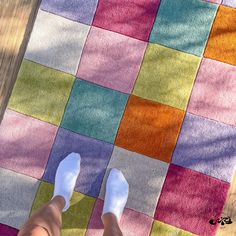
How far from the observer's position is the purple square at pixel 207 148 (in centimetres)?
237

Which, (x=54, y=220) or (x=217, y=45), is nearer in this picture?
(x=54, y=220)

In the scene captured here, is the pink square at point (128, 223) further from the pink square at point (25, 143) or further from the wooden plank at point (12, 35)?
the wooden plank at point (12, 35)

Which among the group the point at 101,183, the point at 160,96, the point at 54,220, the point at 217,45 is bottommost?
the point at 54,220

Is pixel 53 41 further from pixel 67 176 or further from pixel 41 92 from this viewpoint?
pixel 67 176

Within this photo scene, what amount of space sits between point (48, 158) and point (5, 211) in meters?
0.44

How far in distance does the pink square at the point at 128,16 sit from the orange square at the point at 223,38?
0.39 metres

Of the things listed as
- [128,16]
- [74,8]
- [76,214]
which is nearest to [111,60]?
[128,16]

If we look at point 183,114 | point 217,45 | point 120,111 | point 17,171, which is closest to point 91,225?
point 17,171

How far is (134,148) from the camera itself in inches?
95.0

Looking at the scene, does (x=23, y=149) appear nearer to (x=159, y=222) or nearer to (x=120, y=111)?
(x=120, y=111)

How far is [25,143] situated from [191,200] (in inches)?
44.0

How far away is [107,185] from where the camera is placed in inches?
94.7

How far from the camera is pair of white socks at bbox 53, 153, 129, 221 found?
235 centimetres

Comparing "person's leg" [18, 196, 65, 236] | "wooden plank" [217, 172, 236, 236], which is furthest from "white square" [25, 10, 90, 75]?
"wooden plank" [217, 172, 236, 236]
